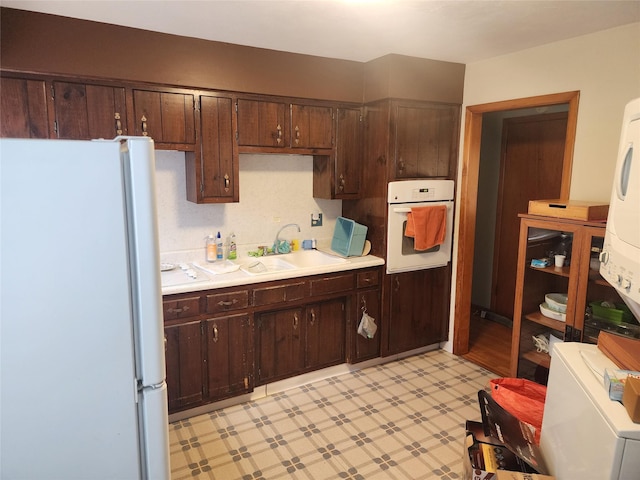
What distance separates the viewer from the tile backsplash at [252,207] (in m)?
3.01

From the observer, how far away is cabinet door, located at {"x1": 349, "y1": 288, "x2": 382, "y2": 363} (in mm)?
3324

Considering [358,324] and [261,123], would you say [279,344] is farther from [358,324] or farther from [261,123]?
[261,123]

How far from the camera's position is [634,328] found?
2.25m

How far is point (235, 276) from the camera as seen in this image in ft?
9.25

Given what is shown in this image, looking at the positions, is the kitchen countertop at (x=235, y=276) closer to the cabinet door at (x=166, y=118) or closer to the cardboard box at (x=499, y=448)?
the cabinet door at (x=166, y=118)

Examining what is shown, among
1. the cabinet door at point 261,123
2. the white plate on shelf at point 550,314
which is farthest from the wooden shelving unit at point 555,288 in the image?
the cabinet door at point 261,123

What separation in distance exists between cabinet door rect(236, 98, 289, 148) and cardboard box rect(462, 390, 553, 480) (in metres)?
2.13

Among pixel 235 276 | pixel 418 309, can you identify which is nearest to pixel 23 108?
pixel 235 276

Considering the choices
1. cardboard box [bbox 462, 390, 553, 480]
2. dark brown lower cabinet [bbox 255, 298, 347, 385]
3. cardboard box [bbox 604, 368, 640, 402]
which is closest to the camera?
cardboard box [bbox 604, 368, 640, 402]

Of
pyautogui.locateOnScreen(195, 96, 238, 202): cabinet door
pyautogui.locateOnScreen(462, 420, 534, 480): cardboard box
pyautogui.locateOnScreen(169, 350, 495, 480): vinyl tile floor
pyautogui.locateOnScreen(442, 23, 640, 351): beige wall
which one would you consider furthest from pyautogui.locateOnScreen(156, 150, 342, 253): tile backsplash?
pyautogui.locateOnScreen(462, 420, 534, 480): cardboard box

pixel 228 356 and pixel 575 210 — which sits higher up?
pixel 575 210

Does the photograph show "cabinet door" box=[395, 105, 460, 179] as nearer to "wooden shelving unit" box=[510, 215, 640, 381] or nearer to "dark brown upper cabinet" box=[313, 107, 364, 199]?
"dark brown upper cabinet" box=[313, 107, 364, 199]

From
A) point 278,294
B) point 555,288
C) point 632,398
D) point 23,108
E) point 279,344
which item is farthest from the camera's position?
point 279,344

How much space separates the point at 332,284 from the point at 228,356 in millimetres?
898
